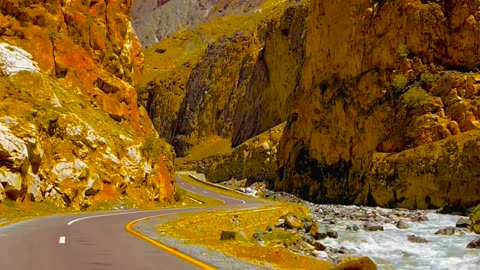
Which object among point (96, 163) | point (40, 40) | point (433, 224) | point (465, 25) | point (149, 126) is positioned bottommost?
point (433, 224)

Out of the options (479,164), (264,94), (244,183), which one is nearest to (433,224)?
(479,164)

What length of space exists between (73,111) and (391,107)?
42.0 meters

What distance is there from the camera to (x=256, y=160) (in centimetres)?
10556

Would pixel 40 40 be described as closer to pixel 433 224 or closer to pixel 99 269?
pixel 433 224

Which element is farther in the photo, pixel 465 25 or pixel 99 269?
pixel 465 25

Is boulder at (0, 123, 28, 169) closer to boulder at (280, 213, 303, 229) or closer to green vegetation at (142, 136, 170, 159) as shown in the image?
green vegetation at (142, 136, 170, 159)

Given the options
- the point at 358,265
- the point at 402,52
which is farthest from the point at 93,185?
the point at 402,52

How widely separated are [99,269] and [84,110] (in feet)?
122

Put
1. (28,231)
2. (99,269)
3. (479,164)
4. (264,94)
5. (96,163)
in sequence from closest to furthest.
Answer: (99,269)
(28,231)
(96,163)
(479,164)
(264,94)

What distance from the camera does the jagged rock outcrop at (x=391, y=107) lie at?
5944cm

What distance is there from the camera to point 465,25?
67625 millimetres

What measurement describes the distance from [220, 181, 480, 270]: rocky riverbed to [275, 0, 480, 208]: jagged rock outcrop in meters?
10.3

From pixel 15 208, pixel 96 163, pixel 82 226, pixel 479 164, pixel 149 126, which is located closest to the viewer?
pixel 82 226

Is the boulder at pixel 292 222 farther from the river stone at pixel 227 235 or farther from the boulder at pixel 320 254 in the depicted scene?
the river stone at pixel 227 235
